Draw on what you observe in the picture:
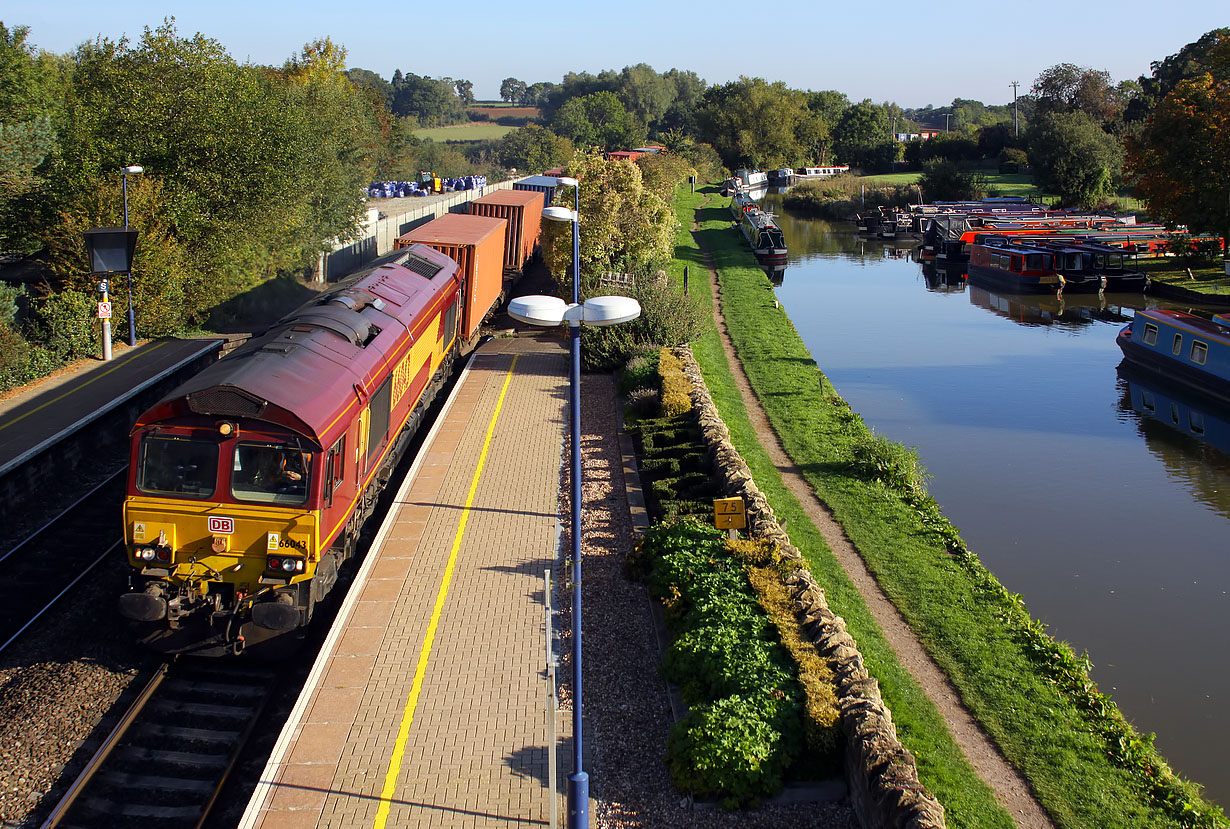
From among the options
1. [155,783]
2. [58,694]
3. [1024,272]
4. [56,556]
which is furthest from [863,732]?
[1024,272]

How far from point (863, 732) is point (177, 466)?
8438mm

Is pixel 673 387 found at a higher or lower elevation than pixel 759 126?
lower

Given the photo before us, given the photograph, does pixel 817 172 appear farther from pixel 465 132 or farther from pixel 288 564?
pixel 288 564

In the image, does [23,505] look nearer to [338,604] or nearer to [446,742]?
[338,604]

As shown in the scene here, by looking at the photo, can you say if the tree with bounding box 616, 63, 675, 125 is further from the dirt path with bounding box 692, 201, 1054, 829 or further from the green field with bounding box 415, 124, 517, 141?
the dirt path with bounding box 692, 201, 1054, 829

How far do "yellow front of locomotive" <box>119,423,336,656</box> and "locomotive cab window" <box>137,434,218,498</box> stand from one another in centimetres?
1

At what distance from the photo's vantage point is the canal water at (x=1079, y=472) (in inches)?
508

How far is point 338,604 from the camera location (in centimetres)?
1363

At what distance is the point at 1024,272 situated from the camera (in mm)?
43094

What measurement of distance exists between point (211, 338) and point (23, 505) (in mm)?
12548

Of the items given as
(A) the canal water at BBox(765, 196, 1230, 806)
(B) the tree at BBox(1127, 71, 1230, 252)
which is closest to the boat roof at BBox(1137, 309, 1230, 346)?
(A) the canal water at BBox(765, 196, 1230, 806)

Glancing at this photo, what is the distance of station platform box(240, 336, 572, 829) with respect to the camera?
30.3 feet

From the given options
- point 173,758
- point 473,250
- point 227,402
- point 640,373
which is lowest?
point 173,758

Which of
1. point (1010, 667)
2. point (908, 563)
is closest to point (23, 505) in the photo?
point (908, 563)
